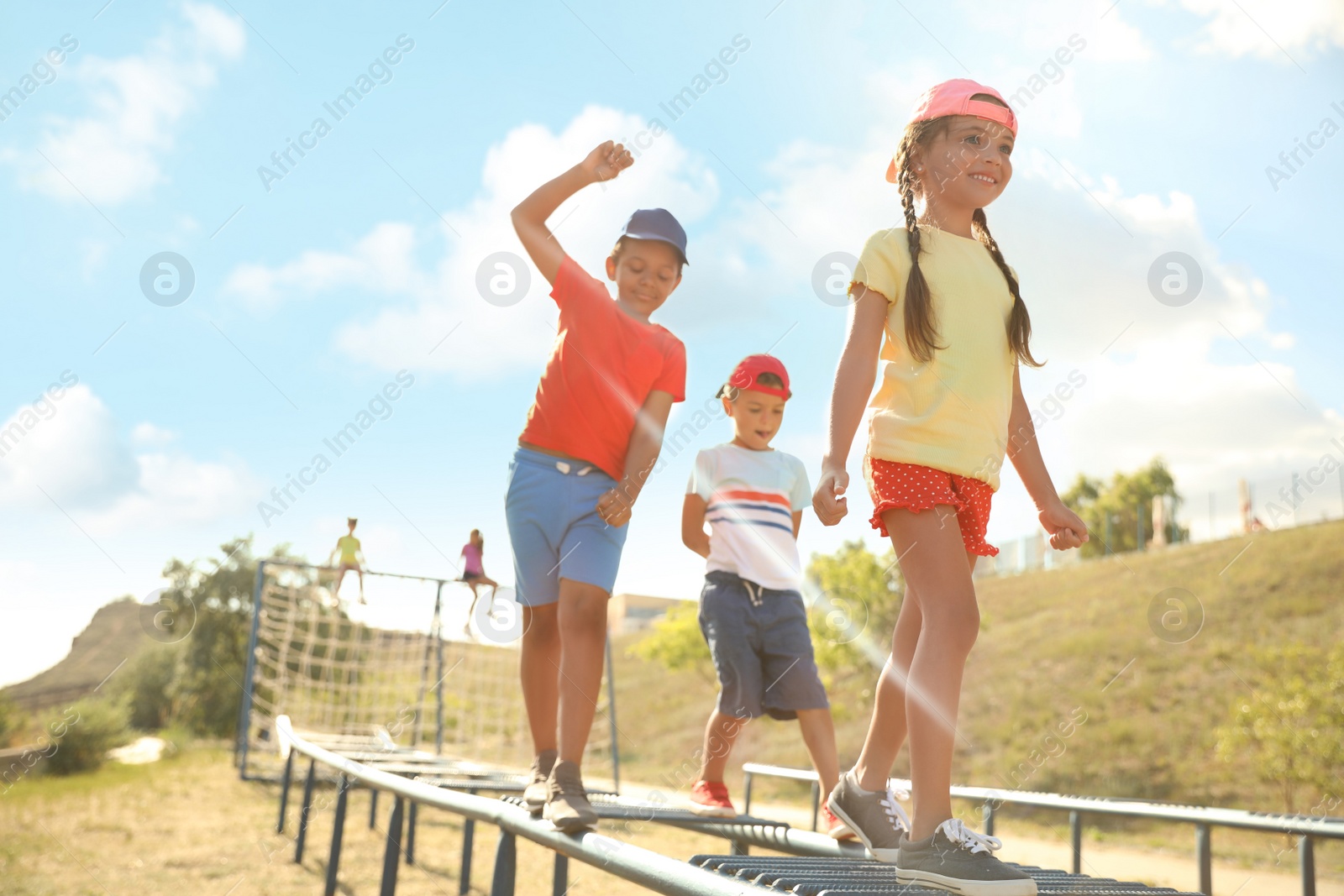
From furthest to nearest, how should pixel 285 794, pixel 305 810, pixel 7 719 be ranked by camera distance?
1. pixel 7 719
2. pixel 285 794
3. pixel 305 810

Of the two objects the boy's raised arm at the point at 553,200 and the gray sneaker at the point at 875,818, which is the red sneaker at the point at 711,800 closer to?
the gray sneaker at the point at 875,818

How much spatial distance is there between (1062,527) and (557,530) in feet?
4.12

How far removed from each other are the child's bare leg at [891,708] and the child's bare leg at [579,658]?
0.71 m

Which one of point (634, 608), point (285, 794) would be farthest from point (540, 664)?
point (634, 608)

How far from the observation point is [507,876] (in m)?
2.31

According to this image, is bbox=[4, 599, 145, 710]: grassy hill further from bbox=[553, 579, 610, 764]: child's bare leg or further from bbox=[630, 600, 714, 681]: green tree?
bbox=[553, 579, 610, 764]: child's bare leg

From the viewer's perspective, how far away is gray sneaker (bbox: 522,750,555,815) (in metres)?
2.37

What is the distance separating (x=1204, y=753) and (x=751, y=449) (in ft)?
38.6

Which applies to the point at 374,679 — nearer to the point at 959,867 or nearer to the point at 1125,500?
the point at 959,867

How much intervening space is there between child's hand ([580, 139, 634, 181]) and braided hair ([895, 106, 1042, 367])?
0.73 m

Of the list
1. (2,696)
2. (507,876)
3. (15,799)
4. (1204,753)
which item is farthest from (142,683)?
(507,876)

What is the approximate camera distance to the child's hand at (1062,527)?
2061 mm

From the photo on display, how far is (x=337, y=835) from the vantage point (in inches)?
159

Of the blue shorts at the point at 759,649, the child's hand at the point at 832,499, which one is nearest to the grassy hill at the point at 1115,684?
the blue shorts at the point at 759,649
